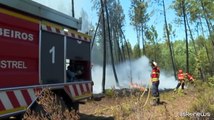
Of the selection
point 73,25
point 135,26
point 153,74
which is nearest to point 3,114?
point 73,25

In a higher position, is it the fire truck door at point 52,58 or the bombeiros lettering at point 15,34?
the bombeiros lettering at point 15,34

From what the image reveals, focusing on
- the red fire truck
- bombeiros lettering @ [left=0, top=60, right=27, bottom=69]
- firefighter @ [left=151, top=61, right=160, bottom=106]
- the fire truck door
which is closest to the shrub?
the red fire truck

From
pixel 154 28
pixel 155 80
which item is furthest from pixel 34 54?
pixel 154 28

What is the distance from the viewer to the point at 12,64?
663 cm

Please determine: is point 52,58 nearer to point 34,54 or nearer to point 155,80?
point 34,54

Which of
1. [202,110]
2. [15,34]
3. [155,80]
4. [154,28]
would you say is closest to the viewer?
[15,34]

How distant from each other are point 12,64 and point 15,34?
53cm

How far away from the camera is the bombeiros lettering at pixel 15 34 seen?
640 centimetres

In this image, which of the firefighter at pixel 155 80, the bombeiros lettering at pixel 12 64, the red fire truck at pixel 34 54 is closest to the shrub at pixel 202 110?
the red fire truck at pixel 34 54

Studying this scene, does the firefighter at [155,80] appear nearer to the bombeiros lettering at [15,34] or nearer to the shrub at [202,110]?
the shrub at [202,110]

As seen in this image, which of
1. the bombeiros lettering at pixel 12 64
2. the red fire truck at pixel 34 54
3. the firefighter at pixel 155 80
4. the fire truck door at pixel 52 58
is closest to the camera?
the bombeiros lettering at pixel 12 64

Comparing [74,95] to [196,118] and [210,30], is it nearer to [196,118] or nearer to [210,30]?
[196,118]

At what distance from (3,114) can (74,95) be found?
109 inches

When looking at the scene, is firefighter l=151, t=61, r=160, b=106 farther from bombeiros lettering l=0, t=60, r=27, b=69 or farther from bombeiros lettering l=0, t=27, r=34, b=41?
bombeiros lettering l=0, t=60, r=27, b=69
